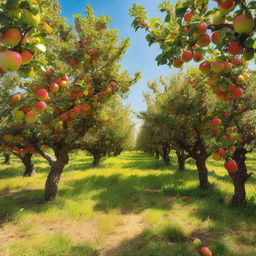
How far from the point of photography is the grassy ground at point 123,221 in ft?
18.0

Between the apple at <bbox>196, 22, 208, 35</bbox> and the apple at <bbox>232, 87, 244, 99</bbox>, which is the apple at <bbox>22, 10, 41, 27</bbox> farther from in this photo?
the apple at <bbox>232, 87, 244, 99</bbox>

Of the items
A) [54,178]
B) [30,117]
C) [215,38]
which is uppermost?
[215,38]

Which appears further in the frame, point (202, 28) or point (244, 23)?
point (202, 28)

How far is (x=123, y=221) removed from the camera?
25.2ft

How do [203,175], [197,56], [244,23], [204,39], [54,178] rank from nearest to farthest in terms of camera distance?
[244,23]
[204,39]
[197,56]
[54,178]
[203,175]

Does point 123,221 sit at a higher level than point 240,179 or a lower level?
lower

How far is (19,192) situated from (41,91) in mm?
10358

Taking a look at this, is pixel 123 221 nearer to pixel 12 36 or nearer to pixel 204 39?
pixel 204 39

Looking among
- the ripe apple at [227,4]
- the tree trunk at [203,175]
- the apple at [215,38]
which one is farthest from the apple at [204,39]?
the tree trunk at [203,175]

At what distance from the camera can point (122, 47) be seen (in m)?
7.82

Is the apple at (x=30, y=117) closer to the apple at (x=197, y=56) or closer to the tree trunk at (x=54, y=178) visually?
the apple at (x=197, y=56)

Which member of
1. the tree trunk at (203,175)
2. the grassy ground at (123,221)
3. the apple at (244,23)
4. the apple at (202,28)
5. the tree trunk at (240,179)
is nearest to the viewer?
the apple at (244,23)

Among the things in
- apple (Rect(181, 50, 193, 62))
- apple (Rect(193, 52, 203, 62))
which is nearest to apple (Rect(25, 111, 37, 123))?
apple (Rect(181, 50, 193, 62))

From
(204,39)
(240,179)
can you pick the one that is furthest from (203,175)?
(204,39)
